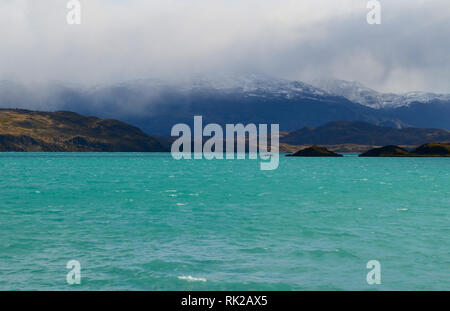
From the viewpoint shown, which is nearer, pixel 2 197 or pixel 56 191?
pixel 2 197

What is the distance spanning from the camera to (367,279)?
28.1 meters

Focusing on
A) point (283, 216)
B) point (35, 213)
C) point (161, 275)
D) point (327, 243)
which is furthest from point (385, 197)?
point (161, 275)

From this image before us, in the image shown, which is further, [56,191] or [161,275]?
[56,191]

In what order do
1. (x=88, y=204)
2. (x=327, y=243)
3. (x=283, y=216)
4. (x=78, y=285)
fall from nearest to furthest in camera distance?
A: (x=78, y=285), (x=327, y=243), (x=283, y=216), (x=88, y=204)

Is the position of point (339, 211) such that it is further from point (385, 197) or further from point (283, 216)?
point (385, 197)

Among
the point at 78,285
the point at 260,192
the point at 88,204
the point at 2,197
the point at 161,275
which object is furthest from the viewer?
the point at 260,192

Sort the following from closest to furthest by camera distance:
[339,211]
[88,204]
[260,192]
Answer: [339,211], [88,204], [260,192]

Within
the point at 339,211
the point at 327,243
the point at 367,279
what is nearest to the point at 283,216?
the point at 339,211

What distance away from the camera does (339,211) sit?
2339 inches

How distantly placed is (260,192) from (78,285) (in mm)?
62249
